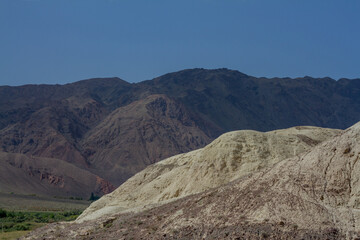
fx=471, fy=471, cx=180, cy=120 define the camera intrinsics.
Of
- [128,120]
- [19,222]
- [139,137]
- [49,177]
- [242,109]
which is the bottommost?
[49,177]

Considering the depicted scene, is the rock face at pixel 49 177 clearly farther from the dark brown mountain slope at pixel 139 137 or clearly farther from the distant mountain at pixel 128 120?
the dark brown mountain slope at pixel 139 137

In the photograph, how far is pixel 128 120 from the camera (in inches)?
5571

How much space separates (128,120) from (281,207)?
127m

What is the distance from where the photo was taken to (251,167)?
26109mm

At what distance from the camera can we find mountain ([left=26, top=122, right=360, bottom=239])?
15289 mm

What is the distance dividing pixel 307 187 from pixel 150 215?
7.03 m

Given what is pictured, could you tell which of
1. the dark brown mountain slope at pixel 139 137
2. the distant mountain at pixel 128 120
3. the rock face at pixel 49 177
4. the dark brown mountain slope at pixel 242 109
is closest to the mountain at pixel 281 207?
the rock face at pixel 49 177

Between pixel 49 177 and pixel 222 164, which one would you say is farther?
pixel 49 177

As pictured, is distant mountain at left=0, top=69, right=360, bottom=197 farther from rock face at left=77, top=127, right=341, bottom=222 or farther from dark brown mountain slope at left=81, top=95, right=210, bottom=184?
rock face at left=77, top=127, right=341, bottom=222

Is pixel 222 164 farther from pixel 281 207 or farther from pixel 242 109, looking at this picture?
pixel 242 109

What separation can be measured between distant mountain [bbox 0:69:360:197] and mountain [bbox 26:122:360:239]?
95.5 m

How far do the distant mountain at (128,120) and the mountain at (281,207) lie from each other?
95.5m

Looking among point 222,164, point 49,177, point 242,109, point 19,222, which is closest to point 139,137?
point 49,177

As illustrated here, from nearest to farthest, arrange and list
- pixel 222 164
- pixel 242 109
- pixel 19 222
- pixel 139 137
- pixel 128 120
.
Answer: pixel 222 164, pixel 19 222, pixel 139 137, pixel 128 120, pixel 242 109
